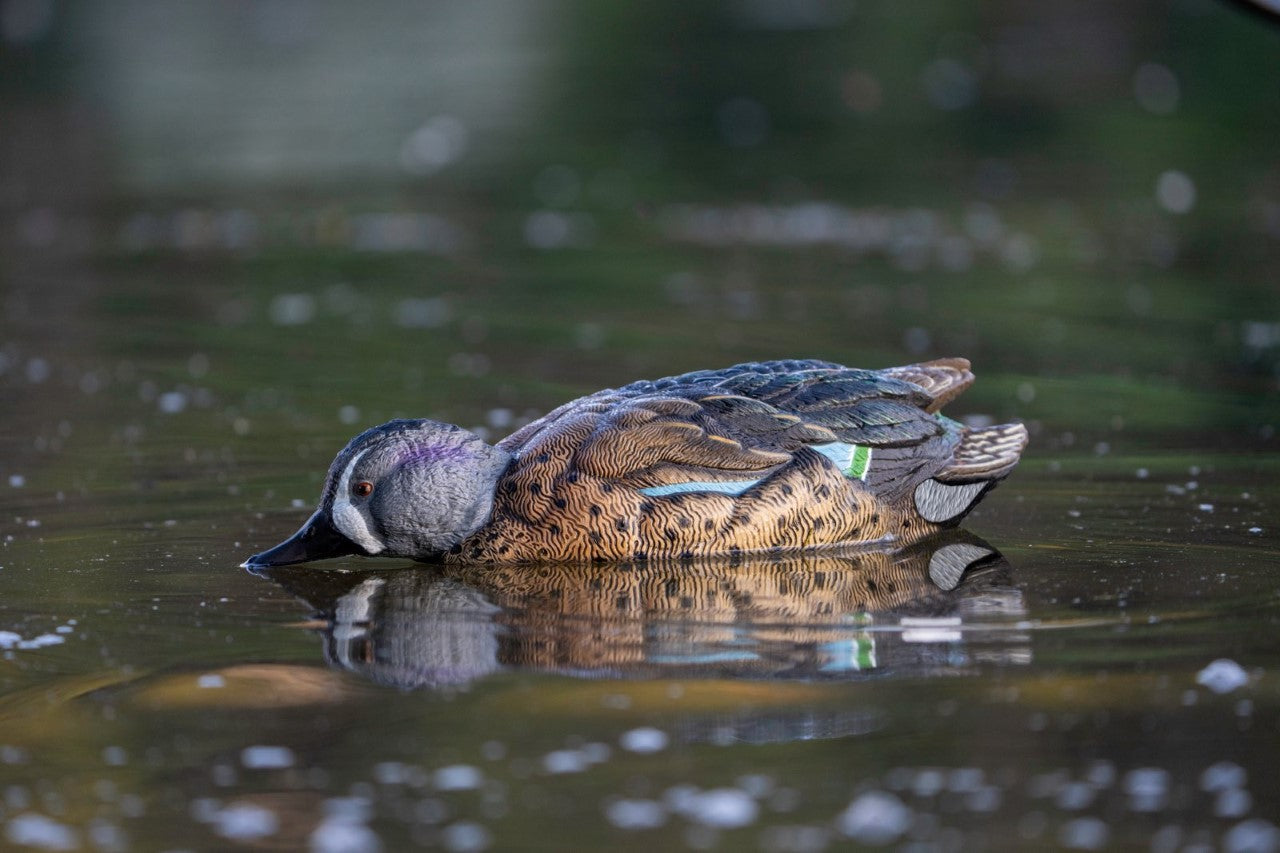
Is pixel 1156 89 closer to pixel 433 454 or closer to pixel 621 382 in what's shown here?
pixel 621 382

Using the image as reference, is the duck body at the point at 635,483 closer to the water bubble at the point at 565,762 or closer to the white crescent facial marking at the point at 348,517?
the white crescent facial marking at the point at 348,517

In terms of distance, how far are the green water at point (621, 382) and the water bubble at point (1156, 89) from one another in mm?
82

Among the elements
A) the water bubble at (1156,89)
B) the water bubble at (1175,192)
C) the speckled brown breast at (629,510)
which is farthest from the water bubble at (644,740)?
the water bubble at (1156,89)

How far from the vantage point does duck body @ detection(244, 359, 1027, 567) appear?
7820 mm

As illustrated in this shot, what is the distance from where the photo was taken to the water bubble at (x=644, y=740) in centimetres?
559

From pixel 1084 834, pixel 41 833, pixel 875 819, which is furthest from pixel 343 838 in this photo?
pixel 1084 834

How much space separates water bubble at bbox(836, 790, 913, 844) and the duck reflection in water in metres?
1.06

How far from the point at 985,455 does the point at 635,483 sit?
63.3 inches

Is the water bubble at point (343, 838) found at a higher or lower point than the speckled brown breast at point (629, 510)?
lower

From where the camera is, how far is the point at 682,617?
702 cm

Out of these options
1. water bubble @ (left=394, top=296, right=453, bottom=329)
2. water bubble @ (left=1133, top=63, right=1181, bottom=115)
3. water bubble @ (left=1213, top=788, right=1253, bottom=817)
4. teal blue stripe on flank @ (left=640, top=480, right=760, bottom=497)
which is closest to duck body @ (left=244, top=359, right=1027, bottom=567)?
teal blue stripe on flank @ (left=640, top=480, right=760, bottom=497)

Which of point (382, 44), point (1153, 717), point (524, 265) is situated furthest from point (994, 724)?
point (382, 44)

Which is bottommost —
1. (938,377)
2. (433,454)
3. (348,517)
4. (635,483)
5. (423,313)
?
(348,517)

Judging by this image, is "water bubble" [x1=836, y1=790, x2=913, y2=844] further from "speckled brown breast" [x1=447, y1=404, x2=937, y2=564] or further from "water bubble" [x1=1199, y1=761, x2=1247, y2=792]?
"speckled brown breast" [x1=447, y1=404, x2=937, y2=564]
